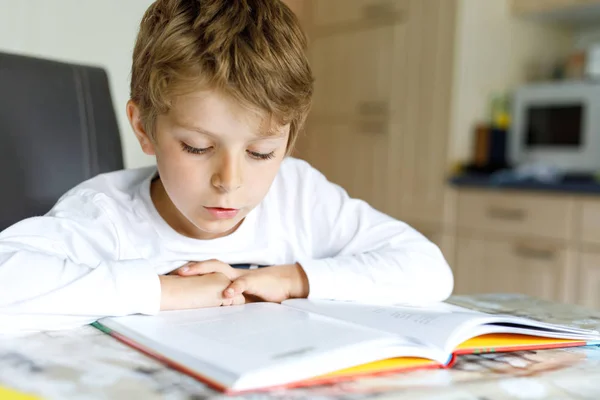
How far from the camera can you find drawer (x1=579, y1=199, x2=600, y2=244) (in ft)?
7.23

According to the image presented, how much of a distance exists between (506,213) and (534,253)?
0.18 m

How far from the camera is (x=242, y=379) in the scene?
1.59 ft

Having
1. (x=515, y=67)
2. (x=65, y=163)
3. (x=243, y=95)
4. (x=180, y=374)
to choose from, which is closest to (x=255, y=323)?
(x=180, y=374)

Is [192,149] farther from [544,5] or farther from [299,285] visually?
[544,5]

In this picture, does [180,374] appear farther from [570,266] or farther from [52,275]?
[570,266]

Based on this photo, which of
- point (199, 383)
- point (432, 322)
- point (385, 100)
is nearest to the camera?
point (199, 383)

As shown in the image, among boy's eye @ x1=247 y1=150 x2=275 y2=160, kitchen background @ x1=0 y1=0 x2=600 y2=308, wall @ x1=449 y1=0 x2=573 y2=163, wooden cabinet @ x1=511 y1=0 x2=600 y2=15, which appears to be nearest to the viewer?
boy's eye @ x1=247 y1=150 x2=275 y2=160

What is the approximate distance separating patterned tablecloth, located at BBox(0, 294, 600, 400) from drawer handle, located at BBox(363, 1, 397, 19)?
97.8 inches

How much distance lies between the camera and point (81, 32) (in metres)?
2.11

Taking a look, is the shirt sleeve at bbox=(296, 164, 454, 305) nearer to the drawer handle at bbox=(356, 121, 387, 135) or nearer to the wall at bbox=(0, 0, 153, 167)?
the wall at bbox=(0, 0, 153, 167)

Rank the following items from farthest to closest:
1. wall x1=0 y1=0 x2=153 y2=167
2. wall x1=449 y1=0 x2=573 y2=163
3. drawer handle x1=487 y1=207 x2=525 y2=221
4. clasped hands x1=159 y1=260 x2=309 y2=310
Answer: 1. wall x1=449 y1=0 x2=573 y2=163
2. drawer handle x1=487 y1=207 x2=525 y2=221
3. wall x1=0 y1=0 x2=153 y2=167
4. clasped hands x1=159 y1=260 x2=309 y2=310

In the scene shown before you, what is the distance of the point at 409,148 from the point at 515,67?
0.60 metres

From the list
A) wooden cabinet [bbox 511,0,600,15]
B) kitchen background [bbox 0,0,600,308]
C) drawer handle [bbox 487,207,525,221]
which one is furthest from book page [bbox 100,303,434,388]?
wooden cabinet [bbox 511,0,600,15]

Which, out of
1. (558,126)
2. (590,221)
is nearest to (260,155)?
(590,221)
